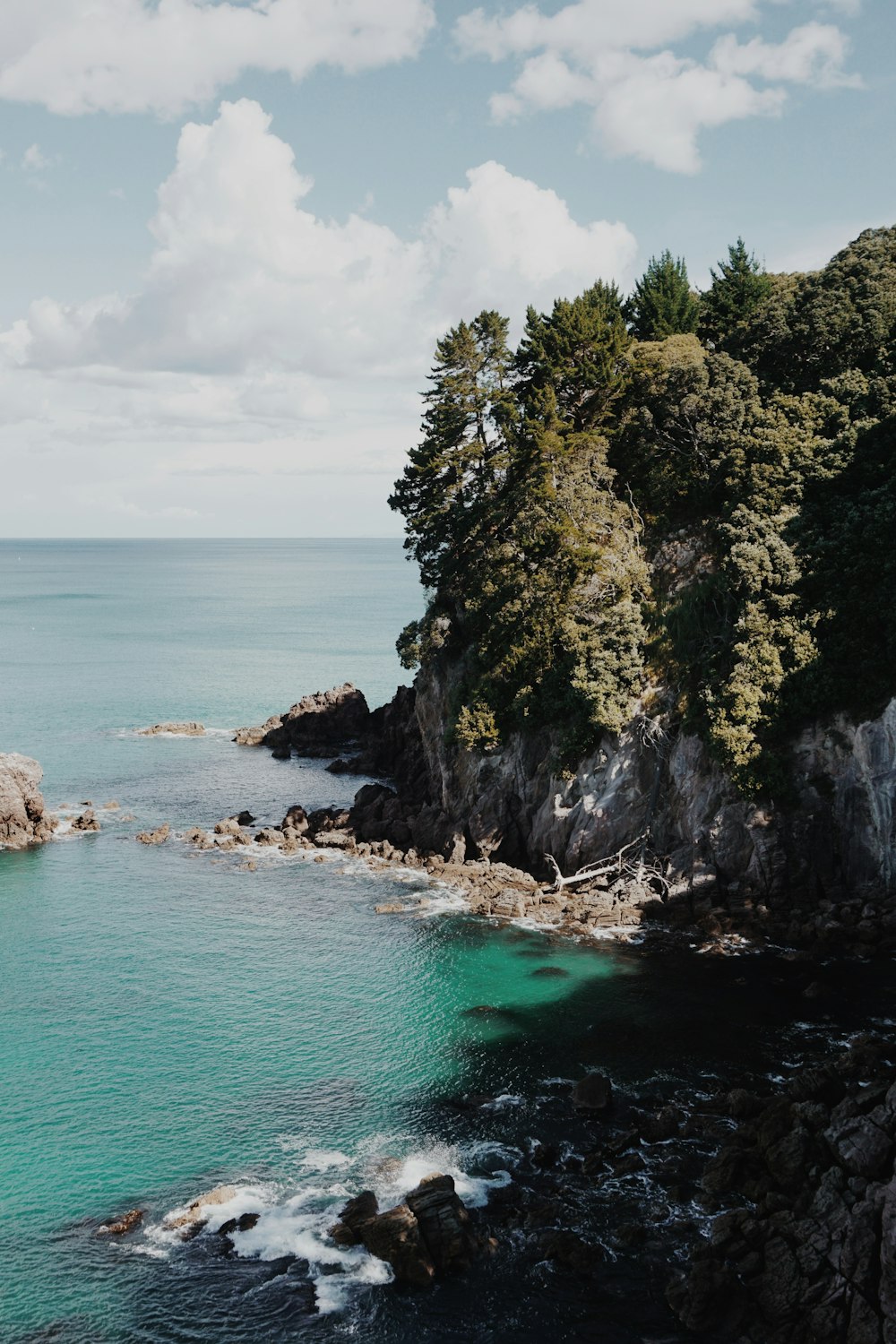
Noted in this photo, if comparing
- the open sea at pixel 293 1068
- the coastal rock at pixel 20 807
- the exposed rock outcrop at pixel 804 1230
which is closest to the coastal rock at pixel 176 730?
the coastal rock at pixel 20 807

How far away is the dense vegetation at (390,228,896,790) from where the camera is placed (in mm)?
48156

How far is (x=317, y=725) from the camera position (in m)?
91.8

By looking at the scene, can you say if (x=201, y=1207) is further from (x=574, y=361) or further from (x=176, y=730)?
(x=176, y=730)

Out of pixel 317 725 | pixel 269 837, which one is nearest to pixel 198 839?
pixel 269 837

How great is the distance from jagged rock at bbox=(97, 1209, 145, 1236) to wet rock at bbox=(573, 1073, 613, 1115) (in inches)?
559

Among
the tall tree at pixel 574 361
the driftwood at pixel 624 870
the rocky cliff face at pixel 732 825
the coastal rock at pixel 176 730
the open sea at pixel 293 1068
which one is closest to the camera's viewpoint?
the open sea at pixel 293 1068

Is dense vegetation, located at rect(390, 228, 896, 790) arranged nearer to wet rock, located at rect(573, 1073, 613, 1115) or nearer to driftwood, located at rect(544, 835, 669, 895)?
driftwood, located at rect(544, 835, 669, 895)

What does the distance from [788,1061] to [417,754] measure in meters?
45.9

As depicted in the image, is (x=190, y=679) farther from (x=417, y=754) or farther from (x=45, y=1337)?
(x=45, y=1337)

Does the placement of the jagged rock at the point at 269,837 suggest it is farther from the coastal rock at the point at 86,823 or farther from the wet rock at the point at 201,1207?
the wet rock at the point at 201,1207

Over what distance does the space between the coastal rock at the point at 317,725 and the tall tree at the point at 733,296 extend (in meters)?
44.3

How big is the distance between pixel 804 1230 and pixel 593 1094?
875 centimetres

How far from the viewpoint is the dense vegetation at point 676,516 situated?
4816 centimetres

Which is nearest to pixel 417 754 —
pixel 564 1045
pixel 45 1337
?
pixel 564 1045
